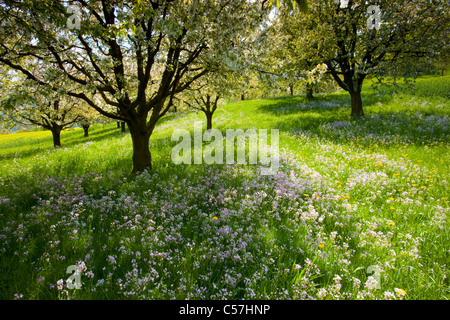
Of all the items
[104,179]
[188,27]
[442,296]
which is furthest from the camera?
[104,179]

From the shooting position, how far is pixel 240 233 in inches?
163

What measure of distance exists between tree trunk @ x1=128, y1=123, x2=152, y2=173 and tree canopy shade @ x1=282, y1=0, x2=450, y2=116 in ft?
38.7

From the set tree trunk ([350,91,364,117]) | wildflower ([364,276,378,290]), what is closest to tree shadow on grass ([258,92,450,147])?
tree trunk ([350,91,364,117])

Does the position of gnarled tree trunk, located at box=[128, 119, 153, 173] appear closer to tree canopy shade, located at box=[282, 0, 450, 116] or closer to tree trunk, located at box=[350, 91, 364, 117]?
tree canopy shade, located at box=[282, 0, 450, 116]

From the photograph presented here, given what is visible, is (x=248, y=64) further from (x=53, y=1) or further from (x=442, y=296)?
(x=442, y=296)

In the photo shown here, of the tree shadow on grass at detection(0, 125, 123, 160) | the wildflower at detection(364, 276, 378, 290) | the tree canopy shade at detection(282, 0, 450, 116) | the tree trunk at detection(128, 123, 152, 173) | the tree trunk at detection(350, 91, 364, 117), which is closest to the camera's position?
the wildflower at detection(364, 276, 378, 290)

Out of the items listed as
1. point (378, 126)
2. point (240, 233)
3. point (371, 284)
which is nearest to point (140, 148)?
point (240, 233)

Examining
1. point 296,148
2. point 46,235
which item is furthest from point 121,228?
point 296,148

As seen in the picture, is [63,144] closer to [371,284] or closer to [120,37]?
[120,37]

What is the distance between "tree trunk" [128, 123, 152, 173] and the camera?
830 cm

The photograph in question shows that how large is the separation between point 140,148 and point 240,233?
19.7 ft

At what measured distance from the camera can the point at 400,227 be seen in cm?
438

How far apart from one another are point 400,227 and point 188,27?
7.49 meters

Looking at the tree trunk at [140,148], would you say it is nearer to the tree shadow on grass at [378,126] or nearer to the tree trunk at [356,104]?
the tree shadow on grass at [378,126]
